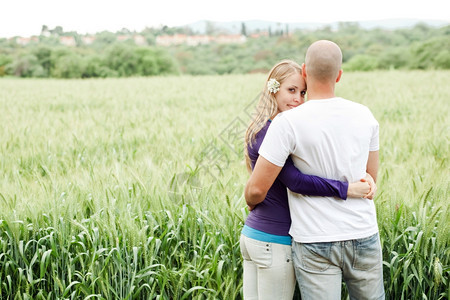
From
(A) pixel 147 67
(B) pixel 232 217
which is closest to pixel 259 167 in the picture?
(B) pixel 232 217

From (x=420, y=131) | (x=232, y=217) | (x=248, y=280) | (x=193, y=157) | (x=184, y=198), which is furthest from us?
(x=420, y=131)

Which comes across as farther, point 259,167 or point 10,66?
point 10,66

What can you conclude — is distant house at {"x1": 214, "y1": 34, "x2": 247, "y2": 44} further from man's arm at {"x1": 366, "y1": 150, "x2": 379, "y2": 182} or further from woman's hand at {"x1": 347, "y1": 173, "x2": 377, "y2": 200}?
woman's hand at {"x1": 347, "y1": 173, "x2": 377, "y2": 200}

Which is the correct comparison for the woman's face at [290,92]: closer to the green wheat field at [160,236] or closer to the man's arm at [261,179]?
the man's arm at [261,179]

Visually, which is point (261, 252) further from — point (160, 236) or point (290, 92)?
point (160, 236)

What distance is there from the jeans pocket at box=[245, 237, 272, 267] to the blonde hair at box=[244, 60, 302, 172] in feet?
1.38

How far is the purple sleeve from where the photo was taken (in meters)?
1.78

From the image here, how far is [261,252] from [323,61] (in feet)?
2.63

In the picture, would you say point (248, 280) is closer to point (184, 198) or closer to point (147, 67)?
point (184, 198)

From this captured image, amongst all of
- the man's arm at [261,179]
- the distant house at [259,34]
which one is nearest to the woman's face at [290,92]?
the man's arm at [261,179]

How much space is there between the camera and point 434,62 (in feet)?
107

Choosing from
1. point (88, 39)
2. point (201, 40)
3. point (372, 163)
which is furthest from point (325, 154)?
point (88, 39)

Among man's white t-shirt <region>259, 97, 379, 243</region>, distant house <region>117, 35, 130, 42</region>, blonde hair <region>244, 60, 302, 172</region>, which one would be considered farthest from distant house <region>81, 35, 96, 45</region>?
man's white t-shirt <region>259, 97, 379, 243</region>

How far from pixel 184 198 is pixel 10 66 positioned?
32121 millimetres
